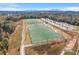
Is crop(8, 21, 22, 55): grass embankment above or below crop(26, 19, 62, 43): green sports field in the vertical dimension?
below

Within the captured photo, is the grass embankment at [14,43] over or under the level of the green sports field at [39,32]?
under

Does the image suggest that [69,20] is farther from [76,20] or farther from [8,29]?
[8,29]

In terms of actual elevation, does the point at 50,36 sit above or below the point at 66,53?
above

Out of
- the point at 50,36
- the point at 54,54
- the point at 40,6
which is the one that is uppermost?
the point at 40,6

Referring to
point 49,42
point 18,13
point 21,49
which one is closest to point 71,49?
point 49,42

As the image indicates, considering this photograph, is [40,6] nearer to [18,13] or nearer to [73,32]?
[18,13]

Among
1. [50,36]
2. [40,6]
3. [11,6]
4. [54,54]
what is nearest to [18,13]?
[11,6]
